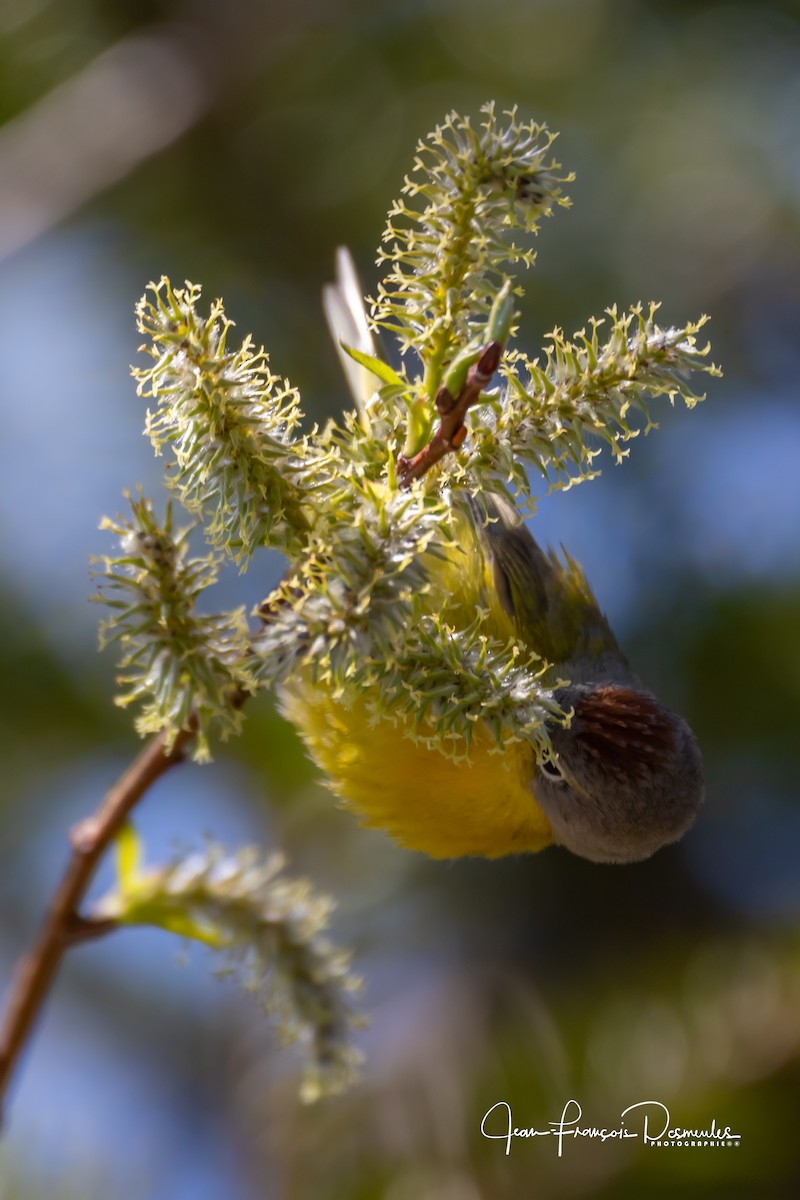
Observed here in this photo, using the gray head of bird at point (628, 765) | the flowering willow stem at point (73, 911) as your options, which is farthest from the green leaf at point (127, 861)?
the gray head of bird at point (628, 765)

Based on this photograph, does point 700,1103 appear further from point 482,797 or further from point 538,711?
point 538,711

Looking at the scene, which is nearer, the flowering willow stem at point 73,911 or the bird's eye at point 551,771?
the flowering willow stem at point 73,911

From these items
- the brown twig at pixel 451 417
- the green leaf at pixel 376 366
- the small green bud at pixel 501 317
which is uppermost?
the green leaf at pixel 376 366

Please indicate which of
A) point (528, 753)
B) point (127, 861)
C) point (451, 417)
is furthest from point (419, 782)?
point (451, 417)

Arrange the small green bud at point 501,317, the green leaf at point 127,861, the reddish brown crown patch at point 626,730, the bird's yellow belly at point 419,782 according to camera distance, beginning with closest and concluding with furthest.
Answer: the small green bud at point 501,317
the green leaf at point 127,861
the reddish brown crown patch at point 626,730
the bird's yellow belly at point 419,782

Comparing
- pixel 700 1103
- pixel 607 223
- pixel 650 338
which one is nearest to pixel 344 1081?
pixel 700 1103

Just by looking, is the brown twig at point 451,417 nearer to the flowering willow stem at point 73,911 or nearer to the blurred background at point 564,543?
the flowering willow stem at point 73,911
